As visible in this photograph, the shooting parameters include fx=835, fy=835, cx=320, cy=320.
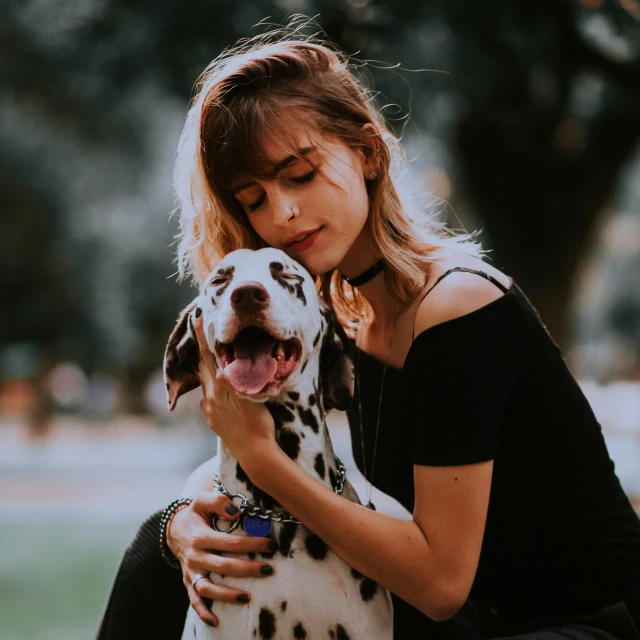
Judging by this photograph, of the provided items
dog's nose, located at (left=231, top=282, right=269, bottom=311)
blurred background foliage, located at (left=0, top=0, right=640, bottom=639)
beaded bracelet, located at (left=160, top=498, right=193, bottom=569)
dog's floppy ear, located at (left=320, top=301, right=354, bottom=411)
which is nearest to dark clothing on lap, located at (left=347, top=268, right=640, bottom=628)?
dog's floppy ear, located at (left=320, top=301, right=354, bottom=411)

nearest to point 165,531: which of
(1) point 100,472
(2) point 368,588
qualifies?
(2) point 368,588

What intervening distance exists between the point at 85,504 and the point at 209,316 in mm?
10470

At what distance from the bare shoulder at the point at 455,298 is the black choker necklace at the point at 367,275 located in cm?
34

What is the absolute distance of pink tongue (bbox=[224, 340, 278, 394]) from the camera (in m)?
2.40

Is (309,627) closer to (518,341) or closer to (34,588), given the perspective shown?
(518,341)

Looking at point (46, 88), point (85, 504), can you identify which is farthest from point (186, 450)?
point (46, 88)

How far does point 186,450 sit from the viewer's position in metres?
22.5

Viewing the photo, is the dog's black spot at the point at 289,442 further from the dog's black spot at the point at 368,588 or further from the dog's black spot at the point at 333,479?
the dog's black spot at the point at 368,588

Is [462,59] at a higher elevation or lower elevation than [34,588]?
higher

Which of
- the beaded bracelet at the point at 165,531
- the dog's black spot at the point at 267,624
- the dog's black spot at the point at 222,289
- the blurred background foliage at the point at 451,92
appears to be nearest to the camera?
the dog's black spot at the point at 267,624

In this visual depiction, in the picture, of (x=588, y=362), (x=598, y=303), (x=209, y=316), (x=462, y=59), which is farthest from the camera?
(x=588, y=362)

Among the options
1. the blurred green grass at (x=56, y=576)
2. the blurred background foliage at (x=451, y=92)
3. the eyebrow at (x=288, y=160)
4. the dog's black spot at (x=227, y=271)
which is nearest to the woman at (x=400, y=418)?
the eyebrow at (x=288, y=160)

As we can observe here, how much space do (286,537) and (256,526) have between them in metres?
0.09

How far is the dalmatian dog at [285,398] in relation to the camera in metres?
2.36
